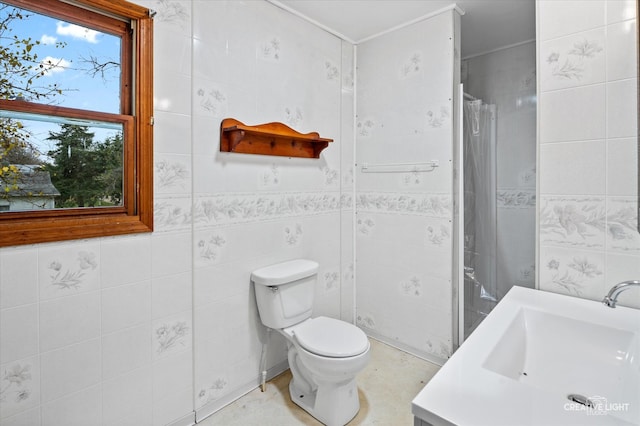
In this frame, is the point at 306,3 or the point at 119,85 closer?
the point at 119,85

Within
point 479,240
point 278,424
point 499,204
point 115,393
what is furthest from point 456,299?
point 115,393

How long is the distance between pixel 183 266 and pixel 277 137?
0.91 metres

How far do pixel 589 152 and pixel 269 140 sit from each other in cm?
154

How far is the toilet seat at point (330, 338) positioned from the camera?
163 centimetres

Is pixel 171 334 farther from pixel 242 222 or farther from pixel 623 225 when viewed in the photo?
pixel 623 225

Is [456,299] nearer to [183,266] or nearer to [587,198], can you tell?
[587,198]

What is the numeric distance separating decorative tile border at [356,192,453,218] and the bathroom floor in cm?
104

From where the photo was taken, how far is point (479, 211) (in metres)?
2.59

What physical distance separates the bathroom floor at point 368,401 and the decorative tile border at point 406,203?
104 centimetres

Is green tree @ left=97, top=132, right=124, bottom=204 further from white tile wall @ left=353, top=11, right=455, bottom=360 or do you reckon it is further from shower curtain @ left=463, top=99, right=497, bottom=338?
shower curtain @ left=463, top=99, right=497, bottom=338

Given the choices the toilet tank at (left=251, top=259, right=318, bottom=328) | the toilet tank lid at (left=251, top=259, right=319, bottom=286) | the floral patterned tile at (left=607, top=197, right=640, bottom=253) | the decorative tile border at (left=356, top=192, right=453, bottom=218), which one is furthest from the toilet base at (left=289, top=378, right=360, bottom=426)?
the floral patterned tile at (left=607, top=197, right=640, bottom=253)

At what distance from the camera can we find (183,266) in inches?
64.2

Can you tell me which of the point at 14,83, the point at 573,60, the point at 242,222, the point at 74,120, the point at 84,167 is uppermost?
the point at 573,60

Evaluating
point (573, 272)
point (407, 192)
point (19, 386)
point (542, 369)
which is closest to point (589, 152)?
point (573, 272)
